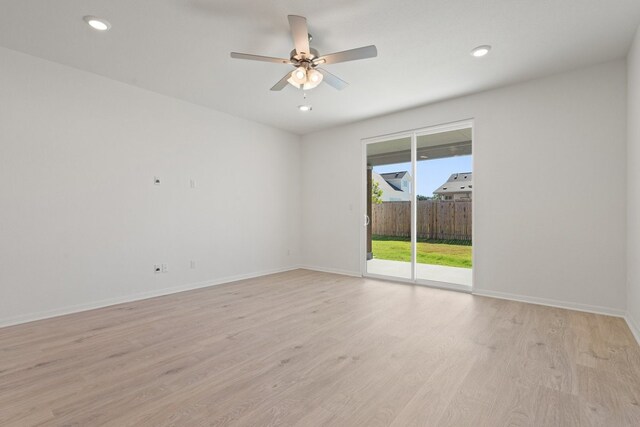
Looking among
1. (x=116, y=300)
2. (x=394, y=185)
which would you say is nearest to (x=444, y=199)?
(x=394, y=185)

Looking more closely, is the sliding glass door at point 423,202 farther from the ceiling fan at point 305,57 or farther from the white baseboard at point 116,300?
the white baseboard at point 116,300

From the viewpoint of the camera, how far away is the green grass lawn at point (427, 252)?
4.89 meters

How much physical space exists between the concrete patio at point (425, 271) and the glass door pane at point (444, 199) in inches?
0.6

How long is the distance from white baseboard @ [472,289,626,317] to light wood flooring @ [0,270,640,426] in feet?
0.42

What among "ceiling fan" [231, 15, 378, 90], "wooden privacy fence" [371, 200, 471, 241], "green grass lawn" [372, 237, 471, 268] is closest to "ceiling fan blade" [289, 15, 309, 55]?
"ceiling fan" [231, 15, 378, 90]

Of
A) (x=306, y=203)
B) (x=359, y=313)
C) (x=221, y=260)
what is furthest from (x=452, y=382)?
(x=306, y=203)

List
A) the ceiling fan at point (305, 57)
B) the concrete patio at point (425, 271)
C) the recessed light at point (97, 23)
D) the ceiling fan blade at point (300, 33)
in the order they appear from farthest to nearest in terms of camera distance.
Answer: the concrete patio at point (425, 271), the recessed light at point (97, 23), the ceiling fan at point (305, 57), the ceiling fan blade at point (300, 33)

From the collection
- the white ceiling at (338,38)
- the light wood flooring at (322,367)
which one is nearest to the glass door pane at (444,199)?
the white ceiling at (338,38)

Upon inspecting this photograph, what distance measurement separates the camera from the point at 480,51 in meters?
3.04

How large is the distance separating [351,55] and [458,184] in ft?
9.39

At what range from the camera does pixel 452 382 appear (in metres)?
1.97

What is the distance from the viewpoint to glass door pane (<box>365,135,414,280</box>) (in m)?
5.02

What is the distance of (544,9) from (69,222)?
5117 mm

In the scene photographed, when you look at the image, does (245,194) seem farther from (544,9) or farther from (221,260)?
(544,9)
